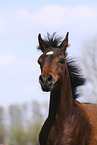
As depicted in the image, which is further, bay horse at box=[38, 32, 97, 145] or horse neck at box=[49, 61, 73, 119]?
horse neck at box=[49, 61, 73, 119]

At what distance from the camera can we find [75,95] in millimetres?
7148

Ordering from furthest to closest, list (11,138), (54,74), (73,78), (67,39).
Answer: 1. (11,138)
2. (73,78)
3. (67,39)
4. (54,74)

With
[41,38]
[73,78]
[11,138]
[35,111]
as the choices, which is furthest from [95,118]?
[35,111]

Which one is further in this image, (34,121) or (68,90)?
(34,121)

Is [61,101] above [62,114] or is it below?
above

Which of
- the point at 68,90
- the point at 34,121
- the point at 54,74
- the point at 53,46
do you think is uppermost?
the point at 53,46

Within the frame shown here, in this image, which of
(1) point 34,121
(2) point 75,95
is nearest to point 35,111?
(1) point 34,121

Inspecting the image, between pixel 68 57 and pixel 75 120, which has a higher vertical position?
pixel 68 57

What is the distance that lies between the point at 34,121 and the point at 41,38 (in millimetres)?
44024

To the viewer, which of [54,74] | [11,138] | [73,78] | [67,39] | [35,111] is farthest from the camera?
[35,111]

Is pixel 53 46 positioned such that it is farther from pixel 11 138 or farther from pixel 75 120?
pixel 11 138

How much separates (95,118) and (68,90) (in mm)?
960

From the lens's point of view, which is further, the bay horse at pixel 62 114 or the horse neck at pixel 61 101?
the horse neck at pixel 61 101

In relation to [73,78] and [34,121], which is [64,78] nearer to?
[73,78]
